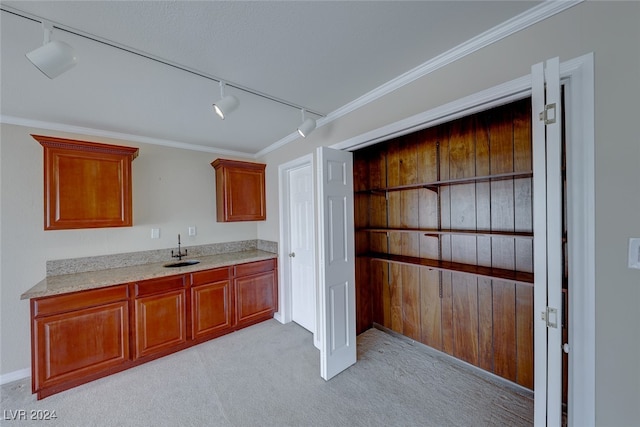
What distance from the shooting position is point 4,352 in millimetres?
2191

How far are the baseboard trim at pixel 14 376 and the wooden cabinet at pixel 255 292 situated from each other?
1.91 m

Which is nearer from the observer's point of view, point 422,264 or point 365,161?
point 422,264

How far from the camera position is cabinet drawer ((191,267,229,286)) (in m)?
2.70

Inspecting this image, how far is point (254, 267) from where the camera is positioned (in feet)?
10.5

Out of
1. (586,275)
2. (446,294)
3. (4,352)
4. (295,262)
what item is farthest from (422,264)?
(4,352)

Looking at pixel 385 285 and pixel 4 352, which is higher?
pixel 385 285

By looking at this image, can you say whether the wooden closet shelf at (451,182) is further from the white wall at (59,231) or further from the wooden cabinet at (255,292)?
the white wall at (59,231)

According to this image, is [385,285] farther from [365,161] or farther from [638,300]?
[638,300]

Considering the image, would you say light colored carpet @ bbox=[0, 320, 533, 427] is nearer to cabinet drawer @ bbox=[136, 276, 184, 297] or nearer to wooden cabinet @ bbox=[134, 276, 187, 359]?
wooden cabinet @ bbox=[134, 276, 187, 359]

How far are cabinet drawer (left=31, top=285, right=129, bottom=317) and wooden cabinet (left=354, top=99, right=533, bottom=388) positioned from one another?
2.47 meters

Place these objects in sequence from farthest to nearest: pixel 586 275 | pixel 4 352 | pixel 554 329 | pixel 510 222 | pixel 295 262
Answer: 1. pixel 295 262
2. pixel 4 352
3. pixel 510 222
4. pixel 586 275
5. pixel 554 329

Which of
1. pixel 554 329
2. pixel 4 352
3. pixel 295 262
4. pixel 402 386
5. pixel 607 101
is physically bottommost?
pixel 402 386

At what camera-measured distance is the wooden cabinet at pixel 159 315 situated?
7.79ft

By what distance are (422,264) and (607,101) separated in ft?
5.61
